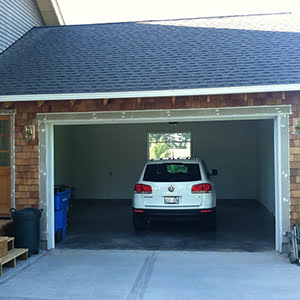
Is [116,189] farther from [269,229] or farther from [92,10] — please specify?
[92,10]

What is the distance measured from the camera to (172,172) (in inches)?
312

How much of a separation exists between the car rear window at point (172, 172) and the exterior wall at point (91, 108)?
1.70m

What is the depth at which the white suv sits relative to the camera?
25.1 ft

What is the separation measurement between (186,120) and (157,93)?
811mm

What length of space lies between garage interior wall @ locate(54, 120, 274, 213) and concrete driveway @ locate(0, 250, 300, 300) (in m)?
7.13

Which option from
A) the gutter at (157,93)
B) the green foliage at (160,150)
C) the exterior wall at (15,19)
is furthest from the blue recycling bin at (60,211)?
the green foliage at (160,150)

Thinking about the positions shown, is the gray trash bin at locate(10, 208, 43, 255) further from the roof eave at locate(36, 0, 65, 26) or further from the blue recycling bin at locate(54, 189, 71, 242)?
the roof eave at locate(36, 0, 65, 26)

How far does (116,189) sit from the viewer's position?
567 inches

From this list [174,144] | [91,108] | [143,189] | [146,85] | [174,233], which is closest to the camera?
[146,85]

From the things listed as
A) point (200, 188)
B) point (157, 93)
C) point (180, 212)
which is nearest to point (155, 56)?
point (157, 93)

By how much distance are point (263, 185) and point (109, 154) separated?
19.4 ft

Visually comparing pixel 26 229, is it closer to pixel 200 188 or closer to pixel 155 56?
pixel 200 188

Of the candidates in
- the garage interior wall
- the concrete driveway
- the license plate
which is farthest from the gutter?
the garage interior wall

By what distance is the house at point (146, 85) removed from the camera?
6.46 m
